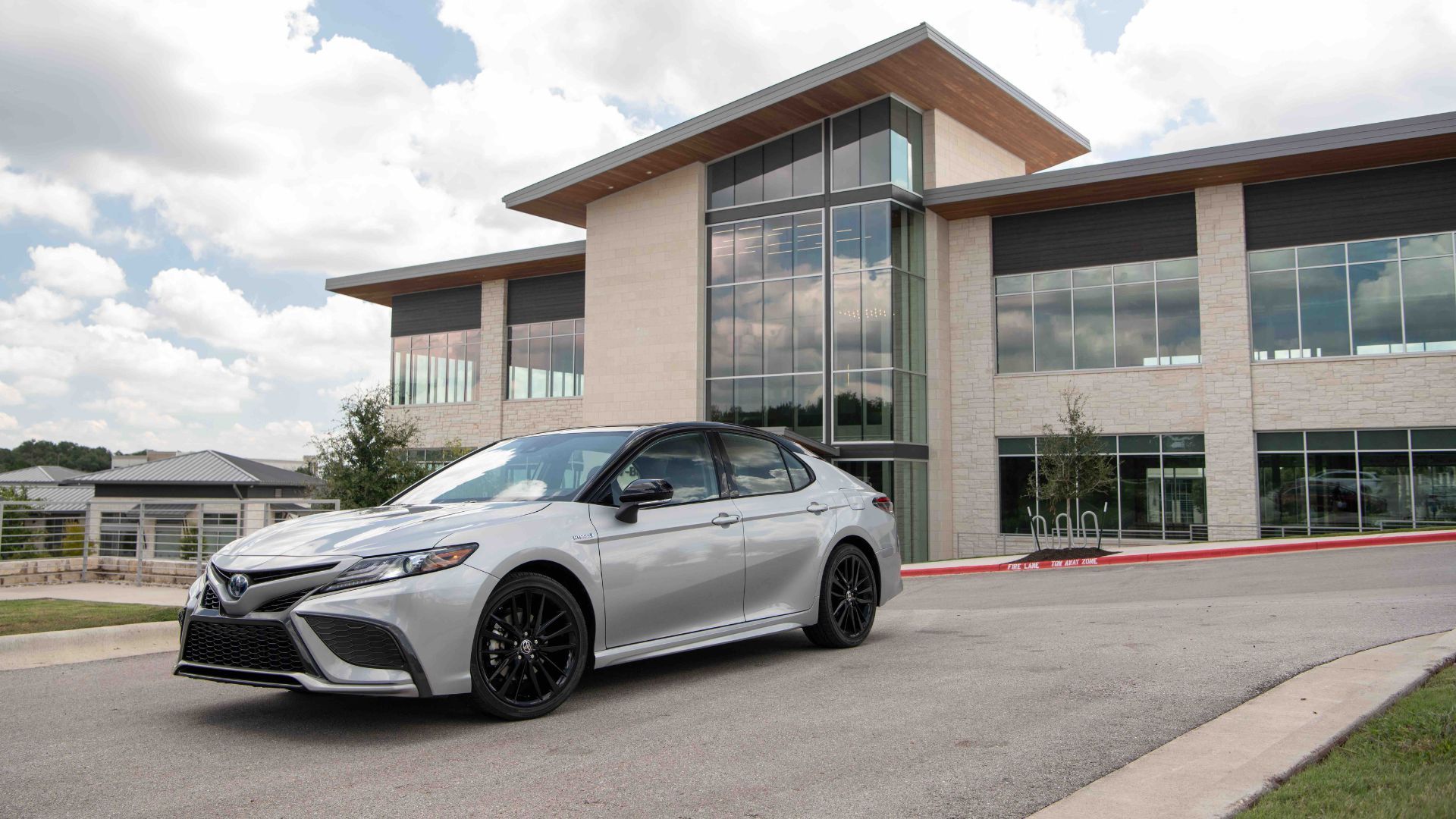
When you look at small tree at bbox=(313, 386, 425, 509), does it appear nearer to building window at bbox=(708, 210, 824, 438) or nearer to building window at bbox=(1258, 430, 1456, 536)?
building window at bbox=(708, 210, 824, 438)

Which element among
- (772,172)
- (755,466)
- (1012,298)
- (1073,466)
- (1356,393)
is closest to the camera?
(755,466)

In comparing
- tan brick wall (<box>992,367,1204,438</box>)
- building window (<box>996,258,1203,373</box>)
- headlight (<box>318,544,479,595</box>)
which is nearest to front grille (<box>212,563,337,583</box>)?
headlight (<box>318,544,479,595</box>)

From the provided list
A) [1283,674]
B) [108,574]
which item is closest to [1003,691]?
[1283,674]

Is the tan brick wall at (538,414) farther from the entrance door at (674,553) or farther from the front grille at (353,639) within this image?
the front grille at (353,639)

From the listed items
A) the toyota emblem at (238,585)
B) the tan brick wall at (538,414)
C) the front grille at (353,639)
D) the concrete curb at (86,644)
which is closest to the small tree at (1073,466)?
the tan brick wall at (538,414)

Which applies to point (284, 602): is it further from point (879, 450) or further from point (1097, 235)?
point (1097, 235)

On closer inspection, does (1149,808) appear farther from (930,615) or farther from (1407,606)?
(1407,606)

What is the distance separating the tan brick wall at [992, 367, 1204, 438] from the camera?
27.7 metres

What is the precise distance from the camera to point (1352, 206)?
2586cm

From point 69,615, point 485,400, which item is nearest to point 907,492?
point 485,400

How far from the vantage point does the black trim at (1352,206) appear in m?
25.0

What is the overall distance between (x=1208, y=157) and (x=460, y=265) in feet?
82.4

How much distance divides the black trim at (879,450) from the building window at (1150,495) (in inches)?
119

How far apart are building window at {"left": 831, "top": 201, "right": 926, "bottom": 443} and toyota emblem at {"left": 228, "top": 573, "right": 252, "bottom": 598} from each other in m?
24.6
